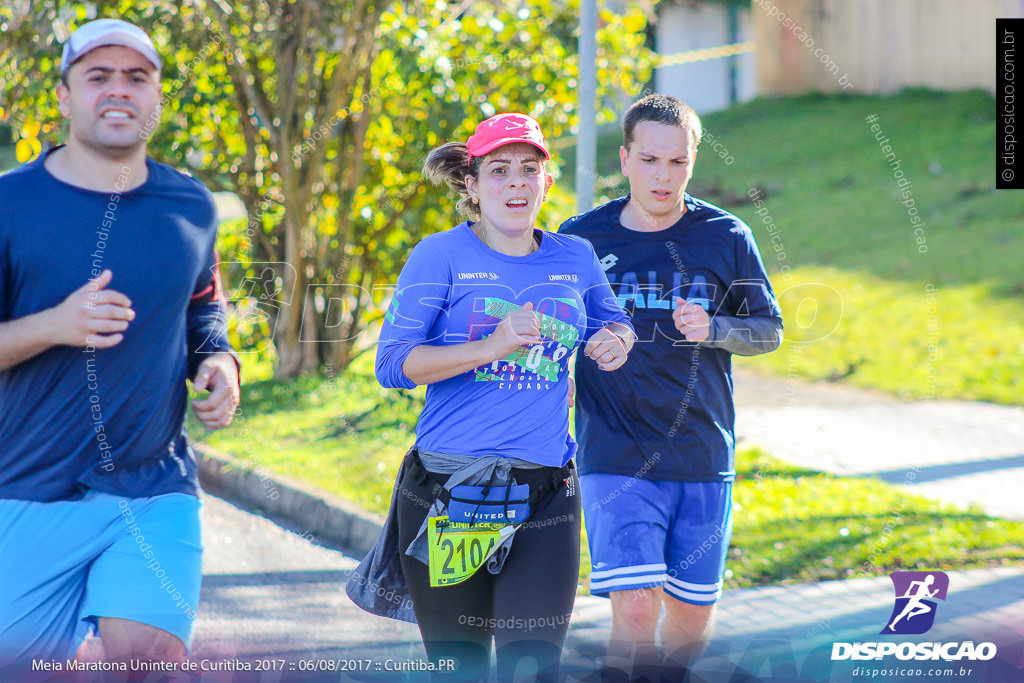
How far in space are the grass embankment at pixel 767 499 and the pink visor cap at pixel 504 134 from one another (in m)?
2.72

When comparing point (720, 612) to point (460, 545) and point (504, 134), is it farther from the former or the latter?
point (504, 134)

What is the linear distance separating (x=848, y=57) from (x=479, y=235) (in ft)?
57.5

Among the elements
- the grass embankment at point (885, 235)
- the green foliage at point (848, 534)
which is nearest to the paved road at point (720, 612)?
the green foliage at point (848, 534)

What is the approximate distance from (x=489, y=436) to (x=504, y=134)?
792 mm

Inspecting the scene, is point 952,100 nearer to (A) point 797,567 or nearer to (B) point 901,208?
(B) point 901,208

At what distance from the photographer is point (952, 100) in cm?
1756

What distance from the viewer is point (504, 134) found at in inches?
115

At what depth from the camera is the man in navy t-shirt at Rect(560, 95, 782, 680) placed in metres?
3.41

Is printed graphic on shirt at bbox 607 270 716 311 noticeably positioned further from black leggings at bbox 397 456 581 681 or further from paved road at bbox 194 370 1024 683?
paved road at bbox 194 370 1024 683

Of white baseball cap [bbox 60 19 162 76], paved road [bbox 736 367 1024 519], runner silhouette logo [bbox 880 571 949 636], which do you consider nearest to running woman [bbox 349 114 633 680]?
white baseball cap [bbox 60 19 162 76]

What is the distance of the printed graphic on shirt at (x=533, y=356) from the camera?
2.86 metres

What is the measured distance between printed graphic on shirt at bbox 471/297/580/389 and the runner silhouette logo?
7.17ft

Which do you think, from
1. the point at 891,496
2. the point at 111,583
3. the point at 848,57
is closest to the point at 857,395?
the point at 891,496

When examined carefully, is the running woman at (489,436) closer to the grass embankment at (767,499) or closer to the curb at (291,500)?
the grass embankment at (767,499)
